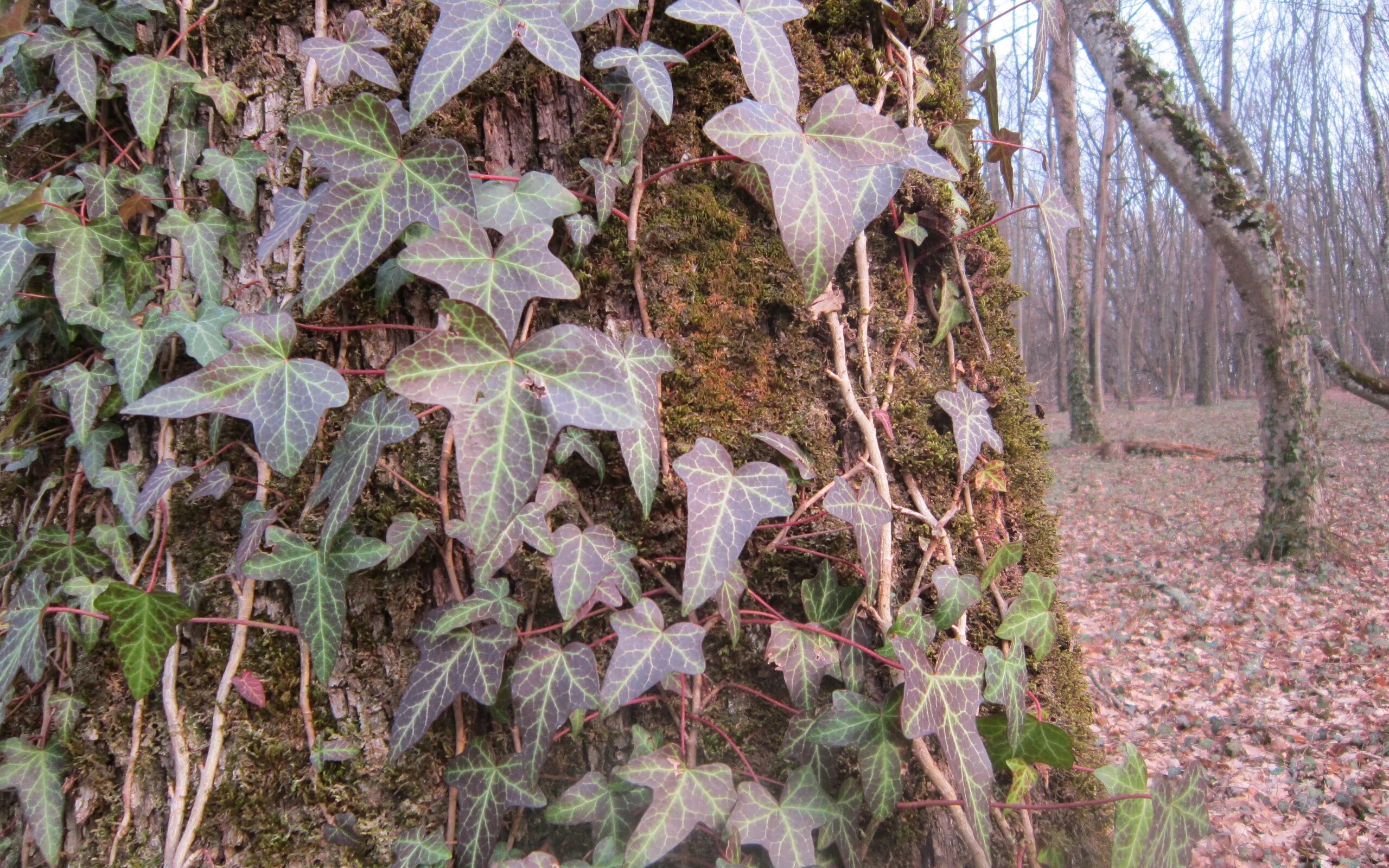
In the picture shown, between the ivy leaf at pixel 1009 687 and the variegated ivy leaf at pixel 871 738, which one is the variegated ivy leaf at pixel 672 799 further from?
the ivy leaf at pixel 1009 687

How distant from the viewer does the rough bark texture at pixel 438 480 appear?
981 millimetres

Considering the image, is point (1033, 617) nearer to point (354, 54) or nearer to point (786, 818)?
point (786, 818)

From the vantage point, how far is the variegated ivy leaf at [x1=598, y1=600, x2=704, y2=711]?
2.84 feet

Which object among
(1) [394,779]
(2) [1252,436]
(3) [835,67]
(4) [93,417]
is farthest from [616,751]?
(2) [1252,436]

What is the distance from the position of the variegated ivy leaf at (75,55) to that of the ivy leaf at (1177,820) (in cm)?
193

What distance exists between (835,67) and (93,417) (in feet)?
4.27

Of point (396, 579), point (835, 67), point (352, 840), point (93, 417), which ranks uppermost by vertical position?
point (835, 67)

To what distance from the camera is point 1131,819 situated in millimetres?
983

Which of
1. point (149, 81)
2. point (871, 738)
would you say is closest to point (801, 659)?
point (871, 738)

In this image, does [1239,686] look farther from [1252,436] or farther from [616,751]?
[1252,436]

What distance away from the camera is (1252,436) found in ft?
37.4

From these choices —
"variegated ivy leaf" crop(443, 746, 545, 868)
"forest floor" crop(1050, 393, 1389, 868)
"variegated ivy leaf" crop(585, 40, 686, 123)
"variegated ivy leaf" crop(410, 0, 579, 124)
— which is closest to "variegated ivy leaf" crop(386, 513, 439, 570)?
"variegated ivy leaf" crop(443, 746, 545, 868)

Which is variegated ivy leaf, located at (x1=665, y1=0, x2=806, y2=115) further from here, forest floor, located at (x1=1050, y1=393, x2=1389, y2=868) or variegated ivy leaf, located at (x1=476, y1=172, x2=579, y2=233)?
forest floor, located at (x1=1050, y1=393, x2=1389, y2=868)

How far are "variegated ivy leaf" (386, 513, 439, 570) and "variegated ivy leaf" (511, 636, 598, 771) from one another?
211 mm
